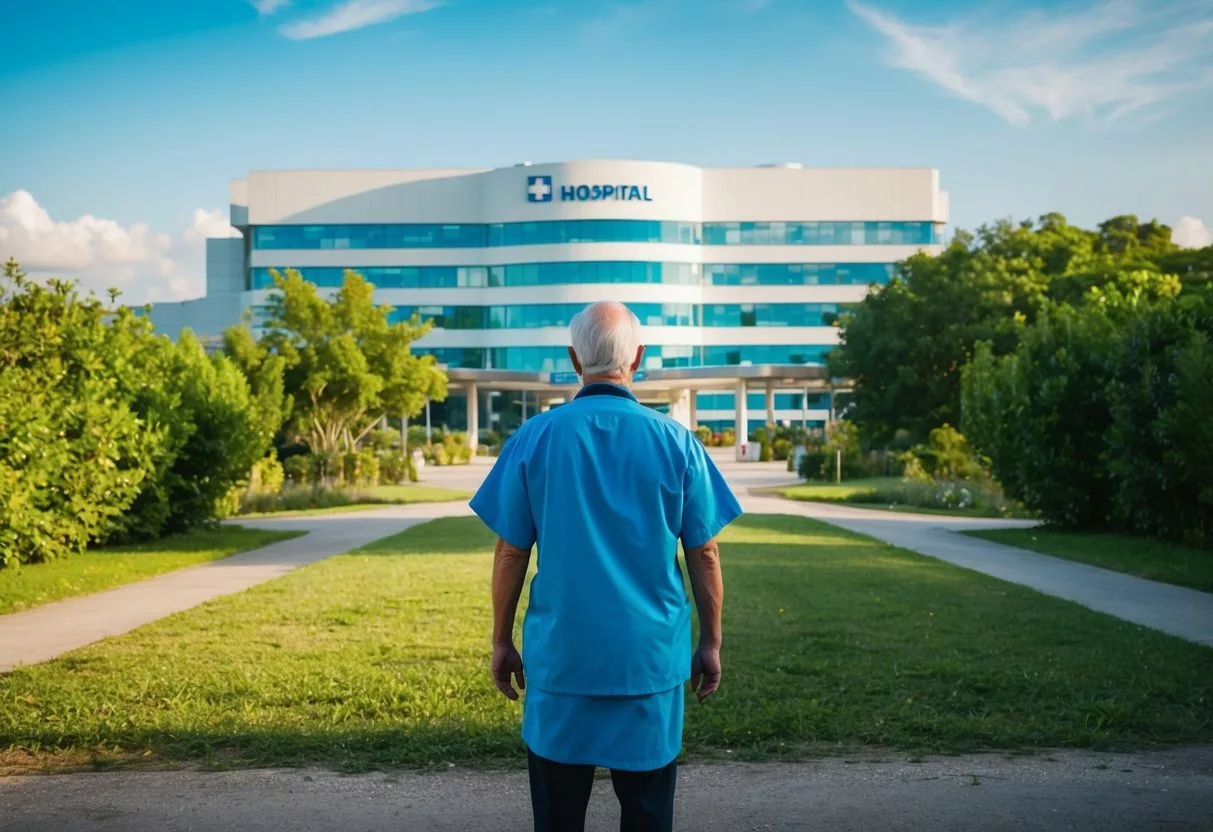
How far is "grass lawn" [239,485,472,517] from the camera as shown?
30.3 m

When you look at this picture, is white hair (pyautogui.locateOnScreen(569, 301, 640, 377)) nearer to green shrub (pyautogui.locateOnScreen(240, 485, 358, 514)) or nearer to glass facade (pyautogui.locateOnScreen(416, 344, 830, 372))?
green shrub (pyautogui.locateOnScreen(240, 485, 358, 514))

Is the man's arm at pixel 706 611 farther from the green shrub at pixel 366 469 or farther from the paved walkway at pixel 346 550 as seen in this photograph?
the green shrub at pixel 366 469

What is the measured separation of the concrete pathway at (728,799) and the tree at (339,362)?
33571mm

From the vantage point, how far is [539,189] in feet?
272

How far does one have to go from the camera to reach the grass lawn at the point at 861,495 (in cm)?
2933

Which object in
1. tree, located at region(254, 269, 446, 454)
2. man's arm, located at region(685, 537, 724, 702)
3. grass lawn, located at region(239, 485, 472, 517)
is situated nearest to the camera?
man's arm, located at region(685, 537, 724, 702)

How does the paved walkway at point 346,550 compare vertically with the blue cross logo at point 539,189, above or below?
below

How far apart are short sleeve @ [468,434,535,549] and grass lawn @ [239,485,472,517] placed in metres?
25.9

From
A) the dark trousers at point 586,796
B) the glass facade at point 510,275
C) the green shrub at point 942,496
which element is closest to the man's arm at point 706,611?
the dark trousers at point 586,796

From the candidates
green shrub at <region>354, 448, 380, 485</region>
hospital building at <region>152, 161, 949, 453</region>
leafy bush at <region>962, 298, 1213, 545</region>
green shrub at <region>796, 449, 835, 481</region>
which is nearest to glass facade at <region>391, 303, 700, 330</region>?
hospital building at <region>152, 161, 949, 453</region>

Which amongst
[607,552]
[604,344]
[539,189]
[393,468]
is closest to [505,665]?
[607,552]

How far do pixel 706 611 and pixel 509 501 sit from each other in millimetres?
746

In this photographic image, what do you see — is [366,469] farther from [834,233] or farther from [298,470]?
[834,233]

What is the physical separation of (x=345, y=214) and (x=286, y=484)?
53331mm
